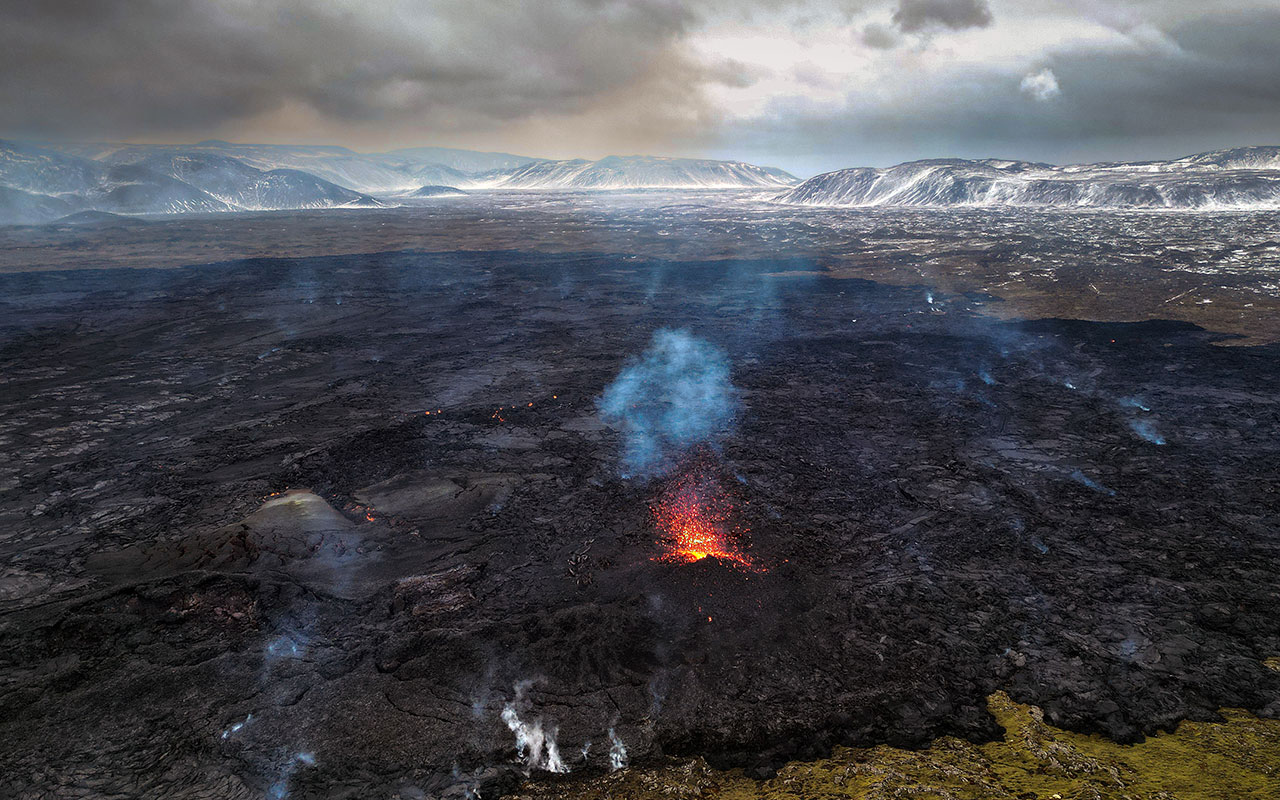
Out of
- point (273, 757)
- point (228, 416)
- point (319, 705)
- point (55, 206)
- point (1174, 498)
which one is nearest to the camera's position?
point (273, 757)

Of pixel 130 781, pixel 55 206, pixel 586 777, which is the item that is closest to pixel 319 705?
pixel 130 781

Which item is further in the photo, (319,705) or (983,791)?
(319,705)

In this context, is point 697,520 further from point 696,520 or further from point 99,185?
point 99,185

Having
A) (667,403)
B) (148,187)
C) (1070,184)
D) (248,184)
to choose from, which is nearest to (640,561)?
(667,403)

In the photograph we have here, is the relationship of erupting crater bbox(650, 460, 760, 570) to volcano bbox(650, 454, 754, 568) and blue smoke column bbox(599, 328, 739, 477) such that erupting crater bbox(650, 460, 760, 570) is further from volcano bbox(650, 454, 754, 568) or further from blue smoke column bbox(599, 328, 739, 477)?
blue smoke column bbox(599, 328, 739, 477)

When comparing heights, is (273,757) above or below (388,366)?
below

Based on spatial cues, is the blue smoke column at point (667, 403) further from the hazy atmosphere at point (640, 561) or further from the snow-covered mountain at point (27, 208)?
the snow-covered mountain at point (27, 208)

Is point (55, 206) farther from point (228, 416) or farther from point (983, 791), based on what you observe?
point (983, 791)
